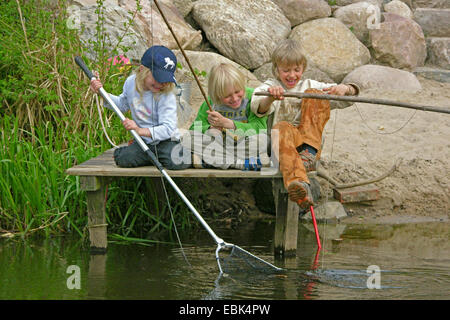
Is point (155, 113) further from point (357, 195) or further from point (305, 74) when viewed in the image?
point (305, 74)

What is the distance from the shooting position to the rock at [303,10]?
920 centimetres

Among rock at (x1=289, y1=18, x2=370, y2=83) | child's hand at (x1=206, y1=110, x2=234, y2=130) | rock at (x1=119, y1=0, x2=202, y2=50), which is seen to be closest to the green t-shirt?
child's hand at (x1=206, y1=110, x2=234, y2=130)

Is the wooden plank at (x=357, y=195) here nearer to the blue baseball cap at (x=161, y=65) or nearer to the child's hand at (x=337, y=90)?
the child's hand at (x=337, y=90)

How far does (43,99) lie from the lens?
19.6 feet

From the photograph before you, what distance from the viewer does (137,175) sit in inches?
184

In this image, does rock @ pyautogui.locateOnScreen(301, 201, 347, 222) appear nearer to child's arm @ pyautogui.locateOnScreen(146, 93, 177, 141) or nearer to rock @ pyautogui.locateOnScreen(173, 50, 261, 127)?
child's arm @ pyautogui.locateOnScreen(146, 93, 177, 141)

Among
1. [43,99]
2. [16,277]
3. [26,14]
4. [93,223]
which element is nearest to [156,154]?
[93,223]

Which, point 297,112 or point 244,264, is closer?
point 244,264

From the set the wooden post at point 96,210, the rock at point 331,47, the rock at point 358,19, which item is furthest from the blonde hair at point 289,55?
the rock at point 358,19

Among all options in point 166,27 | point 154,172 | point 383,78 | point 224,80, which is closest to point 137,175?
point 154,172

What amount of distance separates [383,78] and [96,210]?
472cm

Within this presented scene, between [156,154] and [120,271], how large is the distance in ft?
2.67

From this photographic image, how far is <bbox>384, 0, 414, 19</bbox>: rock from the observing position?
9.66 metres
